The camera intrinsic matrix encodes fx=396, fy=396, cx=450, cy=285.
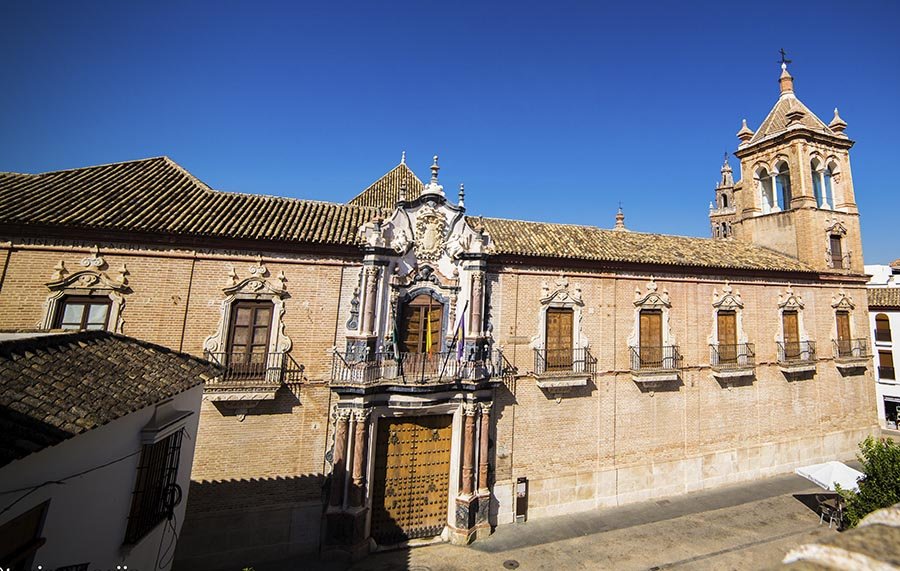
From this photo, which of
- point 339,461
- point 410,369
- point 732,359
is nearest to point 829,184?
point 732,359

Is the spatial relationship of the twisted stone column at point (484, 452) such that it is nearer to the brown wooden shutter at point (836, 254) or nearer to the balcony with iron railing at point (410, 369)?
the balcony with iron railing at point (410, 369)

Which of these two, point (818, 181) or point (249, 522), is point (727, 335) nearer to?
point (818, 181)

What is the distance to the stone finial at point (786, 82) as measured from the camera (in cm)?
2108

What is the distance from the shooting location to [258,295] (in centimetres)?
1084

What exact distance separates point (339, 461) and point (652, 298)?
11.7 meters

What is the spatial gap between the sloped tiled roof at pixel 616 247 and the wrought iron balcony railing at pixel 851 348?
391 centimetres

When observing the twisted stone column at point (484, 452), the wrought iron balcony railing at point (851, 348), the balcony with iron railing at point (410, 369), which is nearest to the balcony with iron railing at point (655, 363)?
the balcony with iron railing at point (410, 369)

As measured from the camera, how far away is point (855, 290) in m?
18.5

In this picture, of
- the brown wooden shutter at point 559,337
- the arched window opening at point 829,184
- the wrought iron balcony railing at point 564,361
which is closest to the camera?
the wrought iron balcony railing at point 564,361

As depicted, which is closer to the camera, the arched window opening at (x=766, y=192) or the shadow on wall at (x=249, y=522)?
the shadow on wall at (x=249, y=522)

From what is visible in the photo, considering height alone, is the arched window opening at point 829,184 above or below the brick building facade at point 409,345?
above

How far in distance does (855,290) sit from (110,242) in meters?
28.9

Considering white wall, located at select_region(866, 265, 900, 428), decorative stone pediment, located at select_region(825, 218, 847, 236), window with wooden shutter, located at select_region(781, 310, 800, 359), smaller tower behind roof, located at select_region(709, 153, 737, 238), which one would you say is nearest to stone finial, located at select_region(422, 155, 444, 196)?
window with wooden shutter, located at select_region(781, 310, 800, 359)

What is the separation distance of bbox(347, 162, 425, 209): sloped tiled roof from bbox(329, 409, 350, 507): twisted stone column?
30.4 feet
